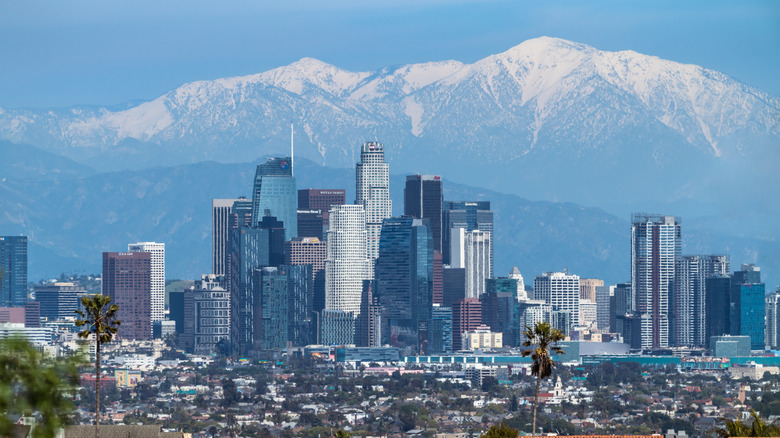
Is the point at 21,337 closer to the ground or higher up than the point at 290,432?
higher up

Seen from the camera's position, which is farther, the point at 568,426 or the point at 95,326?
the point at 568,426

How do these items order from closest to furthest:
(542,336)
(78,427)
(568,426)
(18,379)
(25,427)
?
(18,379) → (25,427) → (78,427) → (542,336) → (568,426)

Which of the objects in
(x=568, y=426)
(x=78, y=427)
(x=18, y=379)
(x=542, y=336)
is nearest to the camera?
(x=18, y=379)

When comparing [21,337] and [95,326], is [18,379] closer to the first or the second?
[21,337]

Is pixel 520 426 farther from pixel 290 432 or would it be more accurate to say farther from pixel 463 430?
pixel 290 432

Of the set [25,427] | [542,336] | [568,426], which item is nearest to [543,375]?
[542,336]

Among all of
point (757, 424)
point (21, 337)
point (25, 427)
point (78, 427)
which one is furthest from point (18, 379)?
point (757, 424)
